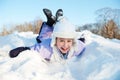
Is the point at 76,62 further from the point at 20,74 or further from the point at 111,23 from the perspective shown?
the point at 111,23

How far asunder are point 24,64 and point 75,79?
0.48 metres

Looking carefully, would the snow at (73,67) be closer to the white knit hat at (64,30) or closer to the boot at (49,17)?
the white knit hat at (64,30)

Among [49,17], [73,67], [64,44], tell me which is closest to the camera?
[73,67]

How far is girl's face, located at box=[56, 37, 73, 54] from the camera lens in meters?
2.58

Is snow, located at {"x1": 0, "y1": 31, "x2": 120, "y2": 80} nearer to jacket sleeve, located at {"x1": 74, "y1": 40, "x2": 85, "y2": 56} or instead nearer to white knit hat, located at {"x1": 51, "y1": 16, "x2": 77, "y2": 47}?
jacket sleeve, located at {"x1": 74, "y1": 40, "x2": 85, "y2": 56}

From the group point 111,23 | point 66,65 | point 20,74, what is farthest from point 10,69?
point 111,23

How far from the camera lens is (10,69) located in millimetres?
2223

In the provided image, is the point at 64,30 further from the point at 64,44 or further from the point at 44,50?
the point at 44,50

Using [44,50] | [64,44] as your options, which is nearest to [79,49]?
[64,44]

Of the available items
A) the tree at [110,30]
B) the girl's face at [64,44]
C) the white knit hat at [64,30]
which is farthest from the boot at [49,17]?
the tree at [110,30]

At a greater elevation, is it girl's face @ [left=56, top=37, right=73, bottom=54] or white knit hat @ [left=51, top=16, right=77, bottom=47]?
white knit hat @ [left=51, top=16, right=77, bottom=47]

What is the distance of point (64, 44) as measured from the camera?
8.48 ft

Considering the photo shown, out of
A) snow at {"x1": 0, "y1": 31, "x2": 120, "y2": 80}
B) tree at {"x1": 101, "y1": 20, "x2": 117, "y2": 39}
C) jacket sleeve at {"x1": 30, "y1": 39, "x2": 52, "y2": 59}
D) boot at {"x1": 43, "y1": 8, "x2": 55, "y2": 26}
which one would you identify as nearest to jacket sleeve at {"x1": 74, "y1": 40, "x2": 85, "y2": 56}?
snow at {"x1": 0, "y1": 31, "x2": 120, "y2": 80}

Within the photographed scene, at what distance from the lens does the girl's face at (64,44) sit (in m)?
2.58
